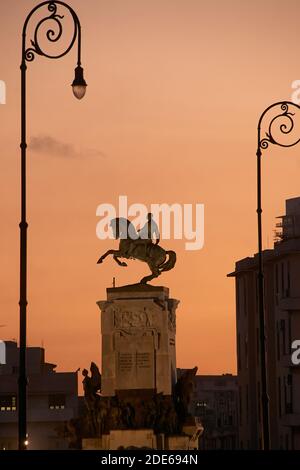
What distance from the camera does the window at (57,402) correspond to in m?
148

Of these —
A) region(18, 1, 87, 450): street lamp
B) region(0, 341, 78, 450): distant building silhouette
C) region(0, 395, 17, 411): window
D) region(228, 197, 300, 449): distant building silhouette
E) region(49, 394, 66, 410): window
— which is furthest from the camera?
region(49, 394, 66, 410): window

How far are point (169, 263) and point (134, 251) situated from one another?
132cm

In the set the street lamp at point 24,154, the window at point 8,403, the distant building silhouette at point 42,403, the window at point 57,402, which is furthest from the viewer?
the window at point 57,402

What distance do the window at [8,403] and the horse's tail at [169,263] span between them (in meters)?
74.5

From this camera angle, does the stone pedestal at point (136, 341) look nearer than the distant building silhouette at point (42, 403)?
Yes

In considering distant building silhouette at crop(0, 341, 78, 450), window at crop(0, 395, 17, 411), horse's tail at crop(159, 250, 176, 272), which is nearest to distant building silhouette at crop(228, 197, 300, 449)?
distant building silhouette at crop(0, 341, 78, 450)

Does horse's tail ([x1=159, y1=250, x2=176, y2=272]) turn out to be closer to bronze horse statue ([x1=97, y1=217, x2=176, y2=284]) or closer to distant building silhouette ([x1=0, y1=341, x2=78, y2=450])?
bronze horse statue ([x1=97, y1=217, x2=176, y2=284])

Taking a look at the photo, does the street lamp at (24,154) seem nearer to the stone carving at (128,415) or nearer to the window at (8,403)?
the stone carving at (128,415)

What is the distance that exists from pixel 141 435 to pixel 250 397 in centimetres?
6310

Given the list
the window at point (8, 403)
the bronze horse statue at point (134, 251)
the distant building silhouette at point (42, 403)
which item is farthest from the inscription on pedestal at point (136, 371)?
the window at point (8, 403)

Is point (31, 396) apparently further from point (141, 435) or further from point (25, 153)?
point (25, 153)

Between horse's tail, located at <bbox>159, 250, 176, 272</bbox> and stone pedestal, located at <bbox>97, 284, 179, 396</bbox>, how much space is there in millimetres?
1056

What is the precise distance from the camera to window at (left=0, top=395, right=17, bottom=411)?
146 meters

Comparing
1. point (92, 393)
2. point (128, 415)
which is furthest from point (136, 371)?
point (128, 415)
